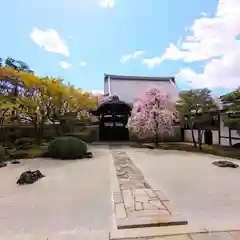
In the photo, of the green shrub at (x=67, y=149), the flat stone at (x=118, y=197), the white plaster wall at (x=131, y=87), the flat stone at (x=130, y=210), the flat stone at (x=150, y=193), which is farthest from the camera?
the white plaster wall at (x=131, y=87)

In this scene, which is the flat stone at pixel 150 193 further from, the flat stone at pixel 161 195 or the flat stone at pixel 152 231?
the flat stone at pixel 152 231

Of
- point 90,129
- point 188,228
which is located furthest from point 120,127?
point 188,228

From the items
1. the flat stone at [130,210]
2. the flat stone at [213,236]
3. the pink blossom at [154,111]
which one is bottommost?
the flat stone at [213,236]

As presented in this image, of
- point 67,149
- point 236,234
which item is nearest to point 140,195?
point 236,234

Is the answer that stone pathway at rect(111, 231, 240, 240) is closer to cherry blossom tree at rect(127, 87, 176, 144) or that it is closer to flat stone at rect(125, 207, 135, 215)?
flat stone at rect(125, 207, 135, 215)

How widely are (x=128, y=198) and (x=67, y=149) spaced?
5783mm

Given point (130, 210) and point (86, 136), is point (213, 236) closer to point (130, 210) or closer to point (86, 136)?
point (130, 210)

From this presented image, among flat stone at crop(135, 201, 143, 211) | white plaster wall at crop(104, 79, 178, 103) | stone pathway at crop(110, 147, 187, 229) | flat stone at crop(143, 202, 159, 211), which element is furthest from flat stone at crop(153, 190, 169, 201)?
white plaster wall at crop(104, 79, 178, 103)

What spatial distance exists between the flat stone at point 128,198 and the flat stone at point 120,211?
0.11m

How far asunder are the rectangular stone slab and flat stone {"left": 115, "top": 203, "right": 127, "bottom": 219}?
0.51 ft

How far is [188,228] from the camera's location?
3256 millimetres

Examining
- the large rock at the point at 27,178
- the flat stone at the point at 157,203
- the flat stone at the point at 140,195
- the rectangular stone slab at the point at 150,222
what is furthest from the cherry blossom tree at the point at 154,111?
the rectangular stone slab at the point at 150,222

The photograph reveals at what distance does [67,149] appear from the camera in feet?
32.3

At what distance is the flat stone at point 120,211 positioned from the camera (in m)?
3.69
